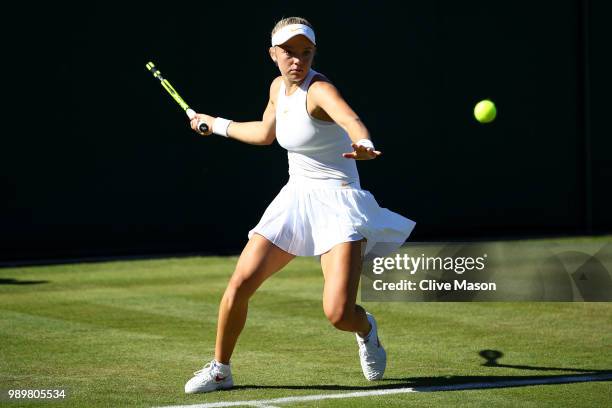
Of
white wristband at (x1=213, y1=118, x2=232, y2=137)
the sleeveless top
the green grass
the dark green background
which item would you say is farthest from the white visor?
the dark green background

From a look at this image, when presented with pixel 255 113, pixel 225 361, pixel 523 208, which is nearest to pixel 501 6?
pixel 523 208

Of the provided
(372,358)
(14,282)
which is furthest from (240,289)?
(14,282)

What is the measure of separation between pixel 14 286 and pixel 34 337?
9.56 feet

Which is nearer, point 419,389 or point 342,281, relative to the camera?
point 342,281

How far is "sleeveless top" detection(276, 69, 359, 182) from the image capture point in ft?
21.2

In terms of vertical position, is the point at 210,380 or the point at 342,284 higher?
the point at 342,284

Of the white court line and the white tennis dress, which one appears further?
the white tennis dress

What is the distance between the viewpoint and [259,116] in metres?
14.0

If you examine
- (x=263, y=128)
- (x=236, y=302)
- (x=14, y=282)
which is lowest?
(x=14, y=282)

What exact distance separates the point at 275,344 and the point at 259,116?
20.3 feet

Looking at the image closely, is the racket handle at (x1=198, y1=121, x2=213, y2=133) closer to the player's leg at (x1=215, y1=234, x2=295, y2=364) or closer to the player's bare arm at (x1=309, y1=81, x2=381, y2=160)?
the player's leg at (x1=215, y1=234, x2=295, y2=364)

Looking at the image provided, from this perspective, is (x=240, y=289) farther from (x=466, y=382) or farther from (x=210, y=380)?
(x=466, y=382)

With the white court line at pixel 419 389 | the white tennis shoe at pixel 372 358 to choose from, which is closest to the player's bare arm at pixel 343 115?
the white tennis shoe at pixel 372 358

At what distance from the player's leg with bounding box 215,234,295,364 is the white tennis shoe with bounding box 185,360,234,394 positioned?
6 centimetres
